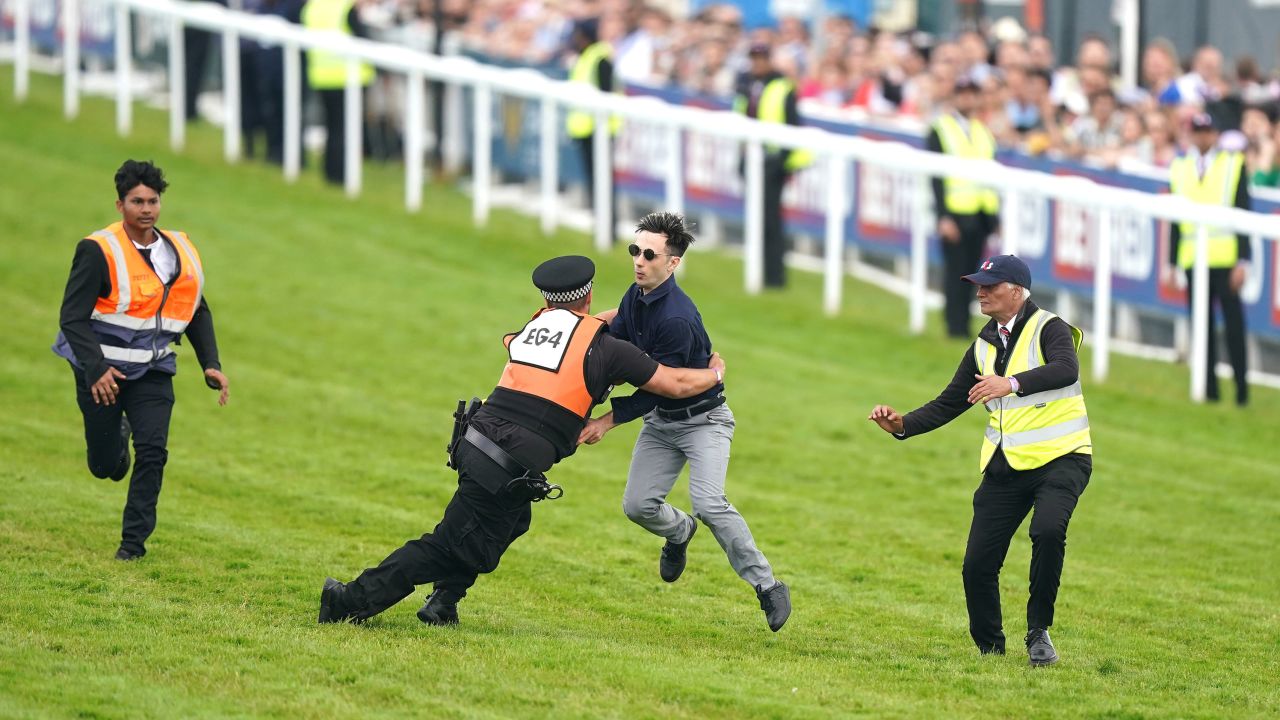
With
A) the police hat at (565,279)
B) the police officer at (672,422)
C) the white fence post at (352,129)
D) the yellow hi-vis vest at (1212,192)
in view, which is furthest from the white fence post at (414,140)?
the police hat at (565,279)

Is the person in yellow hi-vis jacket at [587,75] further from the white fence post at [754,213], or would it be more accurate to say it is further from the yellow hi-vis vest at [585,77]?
the white fence post at [754,213]

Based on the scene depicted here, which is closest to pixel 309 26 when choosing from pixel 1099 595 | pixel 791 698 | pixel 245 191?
pixel 245 191

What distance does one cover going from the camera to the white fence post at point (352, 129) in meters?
19.6

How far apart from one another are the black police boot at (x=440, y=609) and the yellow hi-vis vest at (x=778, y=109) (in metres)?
9.88

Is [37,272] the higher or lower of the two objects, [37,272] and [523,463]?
the lower

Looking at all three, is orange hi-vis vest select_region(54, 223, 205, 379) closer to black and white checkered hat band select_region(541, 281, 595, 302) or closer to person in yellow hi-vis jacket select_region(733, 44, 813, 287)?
black and white checkered hat band select_region(541, 281, 595, 302)

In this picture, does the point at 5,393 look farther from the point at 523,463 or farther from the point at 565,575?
the point at 523,463

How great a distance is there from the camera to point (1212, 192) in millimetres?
14531

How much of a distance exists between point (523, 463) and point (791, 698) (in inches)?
62.5

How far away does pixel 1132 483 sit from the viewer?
12648mm

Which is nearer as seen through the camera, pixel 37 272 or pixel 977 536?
pixel 977 536

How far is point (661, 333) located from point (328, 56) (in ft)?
41.2

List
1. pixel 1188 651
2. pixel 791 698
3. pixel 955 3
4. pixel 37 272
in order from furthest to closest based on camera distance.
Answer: pixel 955 3
pixel 37 272
pixel 1188 651
pixel 791 698

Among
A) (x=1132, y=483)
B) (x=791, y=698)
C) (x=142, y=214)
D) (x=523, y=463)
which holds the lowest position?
(x=1132, y=483)
